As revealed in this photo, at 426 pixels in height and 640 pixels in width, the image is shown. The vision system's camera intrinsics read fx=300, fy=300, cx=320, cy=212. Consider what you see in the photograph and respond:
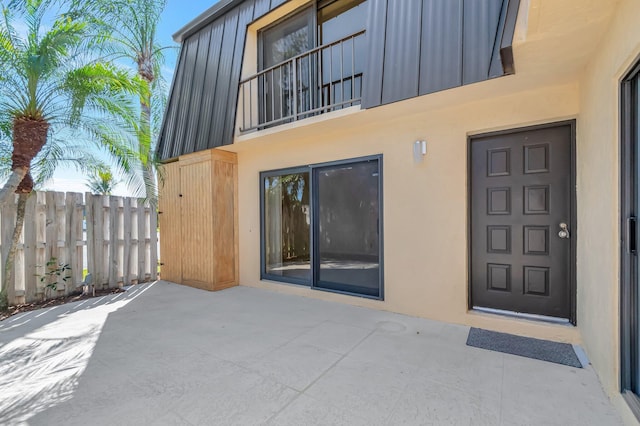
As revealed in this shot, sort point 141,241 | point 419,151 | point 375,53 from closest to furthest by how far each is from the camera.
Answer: point 375,53 < point 419,151 < point 141,241

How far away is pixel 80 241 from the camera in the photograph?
17.2 ft

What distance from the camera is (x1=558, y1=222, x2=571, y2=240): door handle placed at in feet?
10.3

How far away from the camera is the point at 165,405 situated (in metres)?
2.12

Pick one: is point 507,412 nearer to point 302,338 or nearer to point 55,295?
point 302,338

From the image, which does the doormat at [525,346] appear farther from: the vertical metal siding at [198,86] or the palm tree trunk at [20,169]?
the palm tree trunk at [20,169]

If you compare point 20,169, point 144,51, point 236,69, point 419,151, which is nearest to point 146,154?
point 20,169

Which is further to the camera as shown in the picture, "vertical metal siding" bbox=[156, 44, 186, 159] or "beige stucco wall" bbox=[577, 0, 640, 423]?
Result: "vertical metal siding" bbox=[156, 44, 186, 159]

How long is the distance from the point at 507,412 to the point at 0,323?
5717 millimetres

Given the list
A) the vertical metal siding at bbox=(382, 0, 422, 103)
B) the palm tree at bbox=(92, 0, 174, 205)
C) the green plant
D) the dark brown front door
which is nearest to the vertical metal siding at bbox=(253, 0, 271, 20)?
the palm tree at bbox=(92, 0, 174, 205)

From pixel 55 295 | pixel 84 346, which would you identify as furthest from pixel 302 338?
pixel 55 295

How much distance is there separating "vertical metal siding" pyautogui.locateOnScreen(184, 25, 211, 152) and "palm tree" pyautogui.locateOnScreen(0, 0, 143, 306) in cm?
103

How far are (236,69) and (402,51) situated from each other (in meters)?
2.97

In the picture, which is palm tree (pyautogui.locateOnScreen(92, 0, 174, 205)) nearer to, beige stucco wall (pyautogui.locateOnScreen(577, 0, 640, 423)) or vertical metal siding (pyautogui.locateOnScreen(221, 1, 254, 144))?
vertical metal siding (pyautogui.locateOnScreen(221, 1, 254, 144))

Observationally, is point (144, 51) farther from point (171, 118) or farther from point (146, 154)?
point (146, 154)
